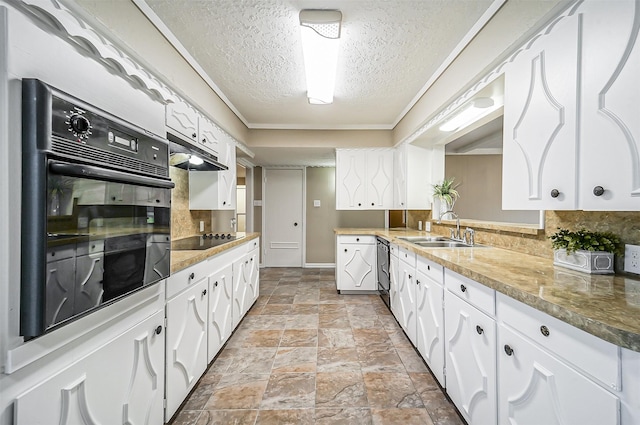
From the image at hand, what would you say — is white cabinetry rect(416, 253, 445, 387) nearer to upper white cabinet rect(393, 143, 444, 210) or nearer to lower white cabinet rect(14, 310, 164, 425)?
upper white cabinet rect(393, 143, 444, 210)

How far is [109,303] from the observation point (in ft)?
3.02

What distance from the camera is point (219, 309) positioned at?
208 centimetres

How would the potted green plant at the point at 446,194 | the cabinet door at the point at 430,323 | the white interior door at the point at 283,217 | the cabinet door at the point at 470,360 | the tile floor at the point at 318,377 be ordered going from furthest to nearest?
the white interior door at the point at 283,217
the potted green plant at the point at 446,194
the cabinet door at the point at 430,323
the tile floor at the point at 318,377
the cabinet door at the point at 470,360

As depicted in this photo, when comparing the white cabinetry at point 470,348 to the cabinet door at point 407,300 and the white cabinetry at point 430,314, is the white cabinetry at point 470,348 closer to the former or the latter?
the white cabinetry at point 430,314

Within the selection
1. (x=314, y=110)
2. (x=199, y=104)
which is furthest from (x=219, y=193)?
(x=314, y=110)

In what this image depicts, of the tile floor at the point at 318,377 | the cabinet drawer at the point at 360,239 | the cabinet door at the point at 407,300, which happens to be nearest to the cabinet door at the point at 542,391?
the tile floor at the point at 318,377

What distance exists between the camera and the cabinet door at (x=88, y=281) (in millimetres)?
803

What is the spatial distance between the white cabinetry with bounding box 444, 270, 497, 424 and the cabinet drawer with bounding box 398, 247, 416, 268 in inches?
23.3

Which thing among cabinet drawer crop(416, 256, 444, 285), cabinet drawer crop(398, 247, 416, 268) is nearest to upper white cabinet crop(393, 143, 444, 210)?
cabinet drawer crop(398, 247, 416, 268)

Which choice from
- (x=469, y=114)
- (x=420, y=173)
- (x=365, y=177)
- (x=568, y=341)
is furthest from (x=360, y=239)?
(x=568, y=341)

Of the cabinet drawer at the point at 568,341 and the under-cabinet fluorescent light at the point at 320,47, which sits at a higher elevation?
the under-cabinet fluorescent light at the point at 320,47

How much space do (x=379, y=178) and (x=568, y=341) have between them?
10.4ft

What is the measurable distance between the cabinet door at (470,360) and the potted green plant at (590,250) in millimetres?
536

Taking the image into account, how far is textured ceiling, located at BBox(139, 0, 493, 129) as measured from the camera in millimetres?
1574
